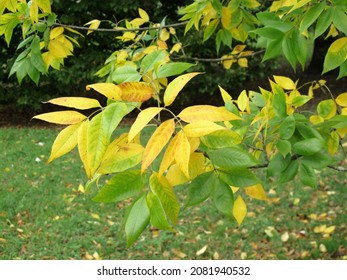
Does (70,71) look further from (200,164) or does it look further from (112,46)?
(200,164)

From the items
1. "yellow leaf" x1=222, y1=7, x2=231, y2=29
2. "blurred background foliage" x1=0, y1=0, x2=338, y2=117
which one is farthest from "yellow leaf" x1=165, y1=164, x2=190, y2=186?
"blurred background foliage" x1=0, y1=0, x2=338, y2=117

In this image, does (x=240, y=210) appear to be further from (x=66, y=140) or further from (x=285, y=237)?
(x=285, y=237)

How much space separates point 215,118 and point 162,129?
0.42 ft

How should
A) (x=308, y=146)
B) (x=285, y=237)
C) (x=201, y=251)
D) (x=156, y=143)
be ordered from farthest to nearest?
(x=285, y=237)
(x=201, y=251)
(x=308, y=146)
(x=156, y=143)

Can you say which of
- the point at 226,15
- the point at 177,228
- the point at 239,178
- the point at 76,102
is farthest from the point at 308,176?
the point at 177,228

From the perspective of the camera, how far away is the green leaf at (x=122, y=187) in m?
1.11

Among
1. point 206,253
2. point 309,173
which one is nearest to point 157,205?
point 309,173

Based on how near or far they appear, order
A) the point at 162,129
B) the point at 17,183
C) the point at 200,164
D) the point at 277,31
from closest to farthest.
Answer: the point at 162,129
the point at 200,164
the point at 277,31
the point at 17,183

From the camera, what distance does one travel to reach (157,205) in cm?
106

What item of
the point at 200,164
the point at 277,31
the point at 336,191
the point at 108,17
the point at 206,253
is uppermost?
the point at 277,31

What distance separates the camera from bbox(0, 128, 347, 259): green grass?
404 cm

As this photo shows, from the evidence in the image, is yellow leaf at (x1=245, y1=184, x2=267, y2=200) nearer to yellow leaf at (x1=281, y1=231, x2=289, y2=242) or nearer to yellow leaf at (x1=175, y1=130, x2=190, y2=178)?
yellow leaf at (x1=175, y1=130, x2=190, y2=178)

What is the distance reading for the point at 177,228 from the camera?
14.7 feet

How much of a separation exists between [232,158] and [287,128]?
34cm
